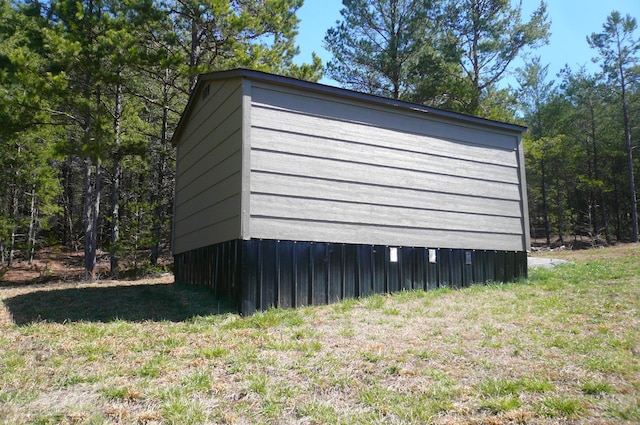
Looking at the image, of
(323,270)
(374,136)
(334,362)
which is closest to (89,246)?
(323,270)

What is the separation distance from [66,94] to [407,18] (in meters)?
13.6

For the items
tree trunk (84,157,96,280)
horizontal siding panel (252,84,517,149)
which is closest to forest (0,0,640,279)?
tree trunk (84,157,96,280)

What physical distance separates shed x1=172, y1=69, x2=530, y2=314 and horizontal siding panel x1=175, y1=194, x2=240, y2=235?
4cm

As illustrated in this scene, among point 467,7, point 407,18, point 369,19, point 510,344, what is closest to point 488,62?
point 467,7

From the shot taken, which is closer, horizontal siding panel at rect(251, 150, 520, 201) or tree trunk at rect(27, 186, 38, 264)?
horizontal siding panel at rect(251, 150, 520, 201)

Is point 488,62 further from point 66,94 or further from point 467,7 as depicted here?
point 66,94

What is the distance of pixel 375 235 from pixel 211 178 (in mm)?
3250

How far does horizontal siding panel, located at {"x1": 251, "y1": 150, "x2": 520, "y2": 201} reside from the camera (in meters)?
7.50

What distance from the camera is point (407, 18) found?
19.8 metres

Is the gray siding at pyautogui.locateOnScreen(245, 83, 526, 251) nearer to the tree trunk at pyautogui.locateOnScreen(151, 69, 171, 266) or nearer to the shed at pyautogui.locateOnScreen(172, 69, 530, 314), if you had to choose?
the shed at pyautogui.locateOnScreen(172, 69, 530, 314)

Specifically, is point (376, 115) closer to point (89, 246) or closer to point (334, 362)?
point (334, 362)

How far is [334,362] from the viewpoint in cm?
475

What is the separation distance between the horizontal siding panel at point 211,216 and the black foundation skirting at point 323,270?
0.48 meters

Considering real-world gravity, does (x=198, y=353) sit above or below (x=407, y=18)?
below
